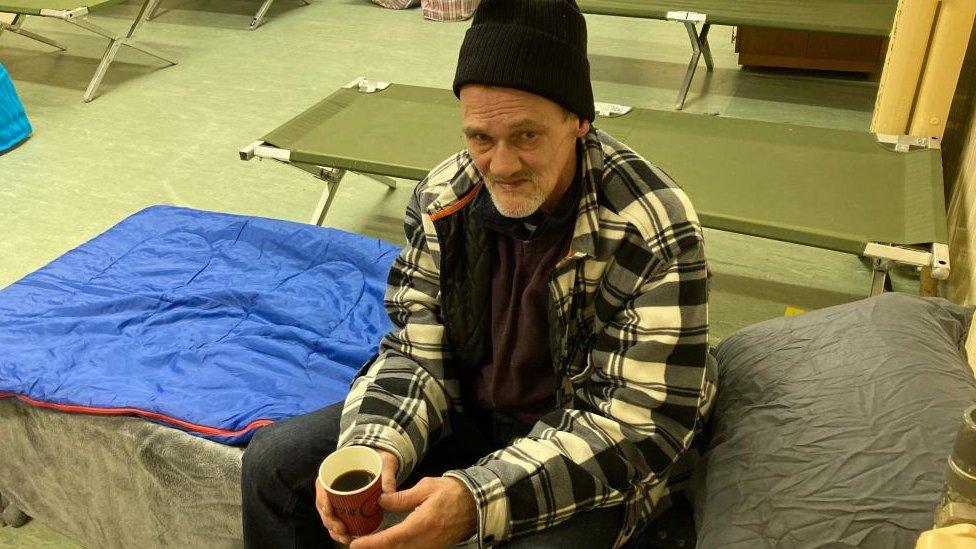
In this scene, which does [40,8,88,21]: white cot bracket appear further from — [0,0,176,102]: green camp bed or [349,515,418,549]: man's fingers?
[349,515,418,549]: man's fingers

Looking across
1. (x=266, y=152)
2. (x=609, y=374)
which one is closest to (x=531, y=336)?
(x=609, y=374)

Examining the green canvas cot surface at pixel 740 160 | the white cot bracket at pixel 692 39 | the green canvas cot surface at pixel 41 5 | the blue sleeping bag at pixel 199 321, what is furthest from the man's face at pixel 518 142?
the green canvas cot surface at pixel 41 5

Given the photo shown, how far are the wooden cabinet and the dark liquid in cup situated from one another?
139 inches

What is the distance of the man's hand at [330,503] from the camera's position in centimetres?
123

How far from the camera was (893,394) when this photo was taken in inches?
53.5

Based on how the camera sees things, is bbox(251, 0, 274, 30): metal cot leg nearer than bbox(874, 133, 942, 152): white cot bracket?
No

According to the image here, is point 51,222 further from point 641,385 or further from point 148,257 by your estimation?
point 641,385

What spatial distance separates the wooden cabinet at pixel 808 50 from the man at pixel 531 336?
10.3 feet

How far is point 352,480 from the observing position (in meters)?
1.22

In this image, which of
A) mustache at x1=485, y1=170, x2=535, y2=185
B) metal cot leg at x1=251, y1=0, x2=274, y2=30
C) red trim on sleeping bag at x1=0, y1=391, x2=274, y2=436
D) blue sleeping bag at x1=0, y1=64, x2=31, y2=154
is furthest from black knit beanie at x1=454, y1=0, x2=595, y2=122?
metal cot leg at x1=251, y1=0, x2=274, y2=30

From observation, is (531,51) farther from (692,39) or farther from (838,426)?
(692,39)

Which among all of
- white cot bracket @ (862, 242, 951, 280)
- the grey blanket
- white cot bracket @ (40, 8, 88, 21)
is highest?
white cot bracket @ (40, 8, 88, 21)

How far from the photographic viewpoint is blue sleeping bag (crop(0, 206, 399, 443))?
1837 millimetres

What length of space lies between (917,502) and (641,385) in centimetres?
42
